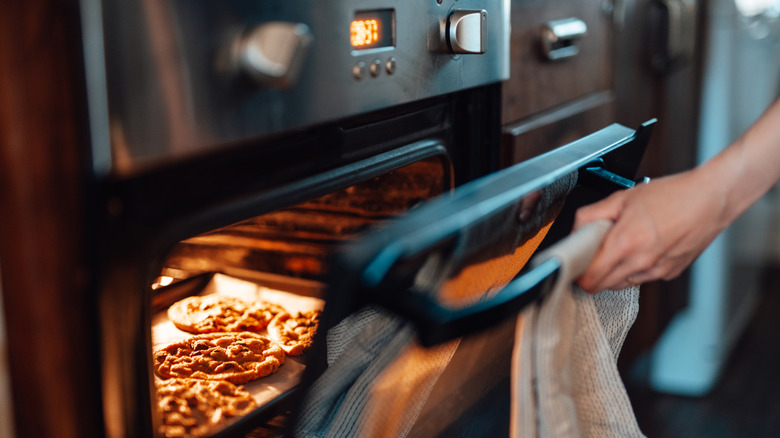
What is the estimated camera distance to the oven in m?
0.43

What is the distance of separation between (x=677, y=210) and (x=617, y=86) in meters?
0.71

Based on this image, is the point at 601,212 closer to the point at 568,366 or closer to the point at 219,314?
the point at 568,366

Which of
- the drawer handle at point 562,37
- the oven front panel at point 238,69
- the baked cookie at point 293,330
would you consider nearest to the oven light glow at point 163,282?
the baked cookie at point 293,330

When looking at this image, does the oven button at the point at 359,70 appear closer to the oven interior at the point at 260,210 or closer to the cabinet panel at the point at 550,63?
the oven interior at the point at 260,210

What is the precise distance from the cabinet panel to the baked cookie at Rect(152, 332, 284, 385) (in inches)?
15.1

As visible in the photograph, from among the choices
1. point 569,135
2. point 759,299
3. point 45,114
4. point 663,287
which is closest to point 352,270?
point 45,114

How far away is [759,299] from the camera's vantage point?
8.10 feet

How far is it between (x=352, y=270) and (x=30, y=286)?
20 centimetres

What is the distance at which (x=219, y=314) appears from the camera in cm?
84

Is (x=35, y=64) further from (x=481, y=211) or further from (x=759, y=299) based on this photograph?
(x=759, y=299)

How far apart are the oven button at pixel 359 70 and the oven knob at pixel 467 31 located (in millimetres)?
133

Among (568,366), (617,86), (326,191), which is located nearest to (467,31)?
(326,191)

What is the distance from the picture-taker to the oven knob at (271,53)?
485 millimetres

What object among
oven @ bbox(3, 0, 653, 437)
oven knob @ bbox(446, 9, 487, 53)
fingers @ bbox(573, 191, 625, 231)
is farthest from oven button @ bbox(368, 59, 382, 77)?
fingers @ bbox(573, 191, 625, 231)
